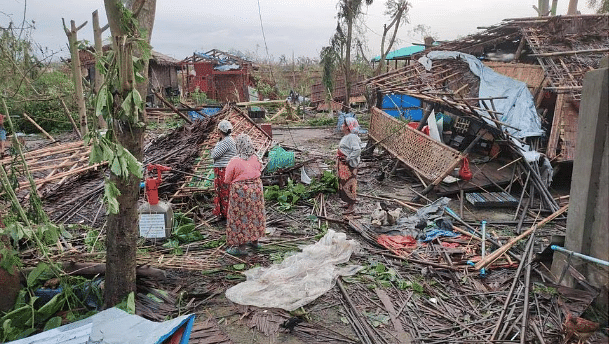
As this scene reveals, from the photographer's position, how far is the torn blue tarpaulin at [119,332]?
2.12 m

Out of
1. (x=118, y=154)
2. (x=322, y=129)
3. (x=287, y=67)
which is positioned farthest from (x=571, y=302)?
(x=287, y=67)

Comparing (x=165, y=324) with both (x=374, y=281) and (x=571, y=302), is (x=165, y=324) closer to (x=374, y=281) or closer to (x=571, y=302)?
(x=374, y=281)

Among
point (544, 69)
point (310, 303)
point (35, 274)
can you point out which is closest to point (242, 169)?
point (310, 303)

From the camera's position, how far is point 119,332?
234 centimetres

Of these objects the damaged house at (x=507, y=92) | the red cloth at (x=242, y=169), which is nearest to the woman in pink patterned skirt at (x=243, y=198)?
the red cloth at (x=242, y=169)

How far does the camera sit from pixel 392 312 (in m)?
4.09

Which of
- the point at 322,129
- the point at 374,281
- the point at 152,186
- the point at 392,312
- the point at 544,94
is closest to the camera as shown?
the point at 392,312

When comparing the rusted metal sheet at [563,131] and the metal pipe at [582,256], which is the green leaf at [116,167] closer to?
the metal pipe at [582,256]

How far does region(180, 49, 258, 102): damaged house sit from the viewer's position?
23812 millimetres

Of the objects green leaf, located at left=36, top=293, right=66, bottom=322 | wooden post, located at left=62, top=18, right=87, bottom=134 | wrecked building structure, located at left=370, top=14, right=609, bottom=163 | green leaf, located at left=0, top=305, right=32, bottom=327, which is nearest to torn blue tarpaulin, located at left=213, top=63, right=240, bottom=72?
wooden post, located at left=62, top=18, right=87, bottom=134

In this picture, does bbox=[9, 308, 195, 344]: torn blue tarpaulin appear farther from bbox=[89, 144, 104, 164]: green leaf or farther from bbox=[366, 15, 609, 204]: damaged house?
bbox=[366, 15, 609, 204]: damaged house

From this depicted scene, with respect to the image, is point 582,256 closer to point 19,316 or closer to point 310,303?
point 310,303

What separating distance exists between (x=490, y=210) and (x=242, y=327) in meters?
5.79

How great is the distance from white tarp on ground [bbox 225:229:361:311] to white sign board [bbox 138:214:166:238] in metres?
1.44
